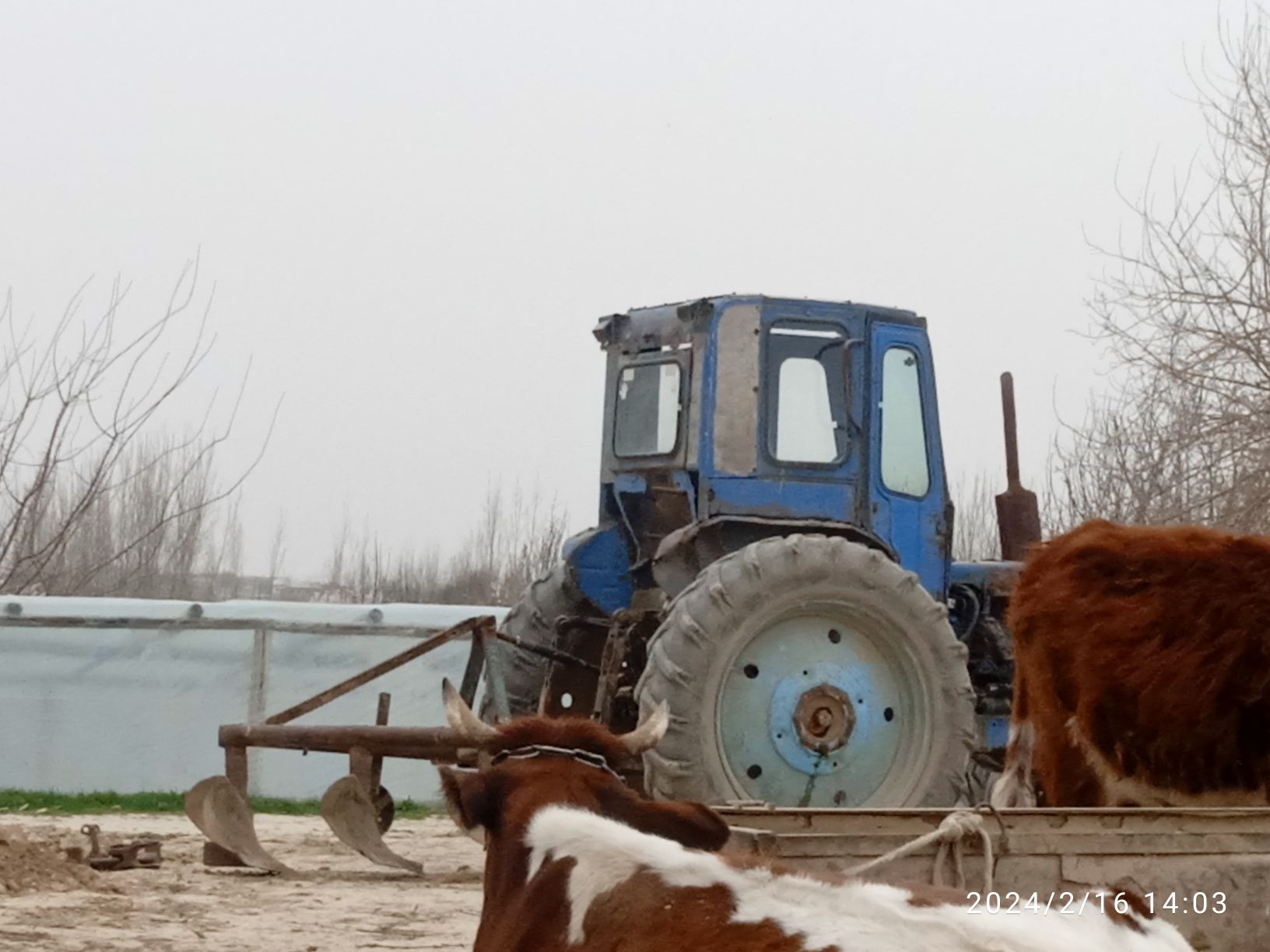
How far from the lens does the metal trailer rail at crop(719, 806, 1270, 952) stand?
4.47 meters

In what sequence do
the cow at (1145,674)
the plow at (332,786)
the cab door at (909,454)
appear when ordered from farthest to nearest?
1. the plow at (332,786)
2. the cab door at (909,454)
3. the cow at (1145,674)

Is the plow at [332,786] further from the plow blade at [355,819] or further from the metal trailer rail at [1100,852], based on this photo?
the metal trailer rail at [1100,852]

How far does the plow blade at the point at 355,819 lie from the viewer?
32.9 feet

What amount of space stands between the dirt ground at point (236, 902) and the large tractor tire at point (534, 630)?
3.26 ft

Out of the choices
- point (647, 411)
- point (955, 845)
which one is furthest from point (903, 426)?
point (955, 845)

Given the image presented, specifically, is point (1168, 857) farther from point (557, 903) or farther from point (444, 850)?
point (444, 850)

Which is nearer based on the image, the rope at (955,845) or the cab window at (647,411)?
the rope at (955,845)

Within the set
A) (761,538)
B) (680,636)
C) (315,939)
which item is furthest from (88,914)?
(761,538)

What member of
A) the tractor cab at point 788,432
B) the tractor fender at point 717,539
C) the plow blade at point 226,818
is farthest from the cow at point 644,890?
the plow blade at point 226,818

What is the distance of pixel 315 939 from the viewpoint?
7.57 meters

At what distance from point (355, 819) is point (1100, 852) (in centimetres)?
612

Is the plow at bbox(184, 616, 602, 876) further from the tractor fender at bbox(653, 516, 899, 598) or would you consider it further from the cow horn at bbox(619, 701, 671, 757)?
the cow horn at bbox(619, 701, 671, 757)

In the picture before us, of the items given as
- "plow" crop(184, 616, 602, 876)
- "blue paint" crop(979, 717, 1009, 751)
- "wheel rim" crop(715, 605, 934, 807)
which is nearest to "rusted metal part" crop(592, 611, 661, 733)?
"plow" crop(184, 616, 602, 876)

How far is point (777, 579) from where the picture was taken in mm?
8578
